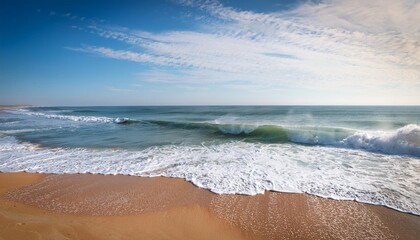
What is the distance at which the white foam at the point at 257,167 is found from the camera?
5.81 metres

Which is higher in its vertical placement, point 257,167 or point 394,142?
A: point 394,142

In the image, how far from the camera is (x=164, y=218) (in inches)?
179

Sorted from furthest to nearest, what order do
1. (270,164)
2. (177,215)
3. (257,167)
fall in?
(270,164) → (257,167) → (177,215)

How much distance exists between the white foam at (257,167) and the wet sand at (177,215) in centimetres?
58

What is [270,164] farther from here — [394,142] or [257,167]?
[394,142]

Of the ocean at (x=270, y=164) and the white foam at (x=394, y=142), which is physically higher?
the white foam at (x=394, y=142)

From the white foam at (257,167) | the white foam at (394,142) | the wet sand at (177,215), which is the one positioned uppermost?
the white foam at (394,142)

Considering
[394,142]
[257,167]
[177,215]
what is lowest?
[177,215]

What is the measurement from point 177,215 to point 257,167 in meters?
3.83

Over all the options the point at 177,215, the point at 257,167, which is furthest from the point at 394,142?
the point at 177,215

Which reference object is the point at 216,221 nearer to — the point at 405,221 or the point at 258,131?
the point at 405,221

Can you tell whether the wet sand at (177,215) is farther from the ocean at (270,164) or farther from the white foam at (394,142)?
the white foam at (394,142)

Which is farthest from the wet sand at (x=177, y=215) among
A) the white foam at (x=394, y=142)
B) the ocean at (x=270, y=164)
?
the white foam at (x=394, y=142)

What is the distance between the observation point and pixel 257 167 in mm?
7719
